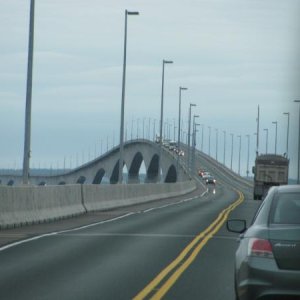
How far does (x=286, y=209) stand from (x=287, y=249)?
2.47 ft

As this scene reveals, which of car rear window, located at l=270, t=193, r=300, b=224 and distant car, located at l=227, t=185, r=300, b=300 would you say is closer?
distant car, located at l=227, t=185, r=300, b=300

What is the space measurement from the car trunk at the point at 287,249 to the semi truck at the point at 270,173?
61826 mm

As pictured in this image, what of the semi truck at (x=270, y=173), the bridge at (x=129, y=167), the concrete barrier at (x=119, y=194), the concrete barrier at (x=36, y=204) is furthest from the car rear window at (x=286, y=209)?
the bridge at (x=129, y=167)

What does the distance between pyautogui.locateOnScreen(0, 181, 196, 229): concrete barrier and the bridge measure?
3893 inches

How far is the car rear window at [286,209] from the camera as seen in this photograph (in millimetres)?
10281

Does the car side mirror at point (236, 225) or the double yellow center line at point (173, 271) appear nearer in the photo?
the car side mirror at point (236, 225)

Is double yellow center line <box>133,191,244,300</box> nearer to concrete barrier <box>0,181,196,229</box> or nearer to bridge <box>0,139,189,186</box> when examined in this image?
concrete barrier <box>0,181,196,229</box>

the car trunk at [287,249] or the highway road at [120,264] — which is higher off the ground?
the car trunk at [287,249]

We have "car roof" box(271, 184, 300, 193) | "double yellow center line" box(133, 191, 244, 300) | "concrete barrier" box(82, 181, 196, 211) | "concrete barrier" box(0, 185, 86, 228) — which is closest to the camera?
"car roof" box(271, 184, 300, 193)

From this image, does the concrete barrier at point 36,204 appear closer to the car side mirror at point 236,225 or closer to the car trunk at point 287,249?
the car side mirror at point 236,225

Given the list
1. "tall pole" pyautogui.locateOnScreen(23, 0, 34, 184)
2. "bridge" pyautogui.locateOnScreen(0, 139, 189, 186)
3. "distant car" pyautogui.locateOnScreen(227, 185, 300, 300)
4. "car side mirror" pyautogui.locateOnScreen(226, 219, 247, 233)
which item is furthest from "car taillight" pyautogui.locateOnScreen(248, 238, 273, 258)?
"bridge" pyautogui.locateOnScreen(0, 139, 189, 186)

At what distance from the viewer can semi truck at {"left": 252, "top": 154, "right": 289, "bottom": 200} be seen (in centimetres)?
7156

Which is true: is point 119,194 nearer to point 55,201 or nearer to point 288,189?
point 55,201

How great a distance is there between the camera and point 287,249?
979 centimetres
